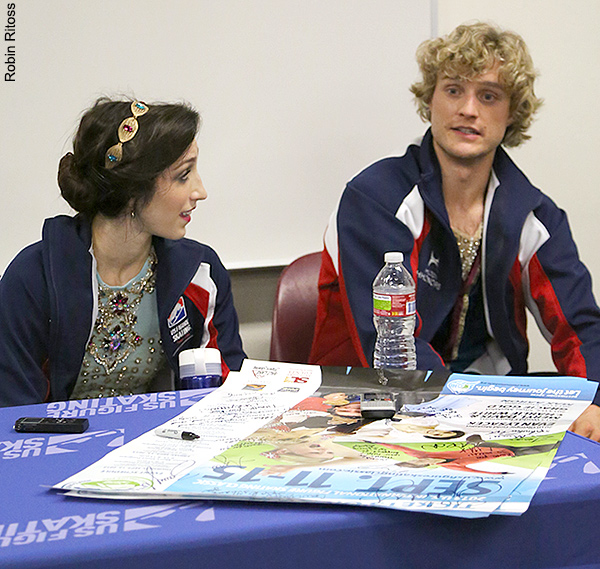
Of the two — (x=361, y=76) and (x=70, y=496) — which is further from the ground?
(x=361, y=76)

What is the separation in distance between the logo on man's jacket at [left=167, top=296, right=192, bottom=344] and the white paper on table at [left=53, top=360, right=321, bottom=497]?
0.44m

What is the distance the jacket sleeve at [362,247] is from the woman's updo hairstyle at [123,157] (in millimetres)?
419

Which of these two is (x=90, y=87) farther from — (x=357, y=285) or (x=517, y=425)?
(x=517, y=425)

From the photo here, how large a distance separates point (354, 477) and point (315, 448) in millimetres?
93

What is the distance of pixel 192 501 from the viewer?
2.30ft

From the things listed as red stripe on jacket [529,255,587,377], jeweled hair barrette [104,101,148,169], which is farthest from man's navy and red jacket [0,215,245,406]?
red stripe on jacket [529,255,587,377]

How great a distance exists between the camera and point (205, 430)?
891 mm

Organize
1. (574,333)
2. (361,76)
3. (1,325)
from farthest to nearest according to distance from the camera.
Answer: (361,76) → (574,333) → (1,325)

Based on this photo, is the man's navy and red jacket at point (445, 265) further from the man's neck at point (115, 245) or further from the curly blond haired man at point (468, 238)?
the man's neck at point (115, 245)

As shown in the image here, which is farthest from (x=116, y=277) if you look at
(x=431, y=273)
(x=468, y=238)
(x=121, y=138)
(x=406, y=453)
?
(x=406, y=453)

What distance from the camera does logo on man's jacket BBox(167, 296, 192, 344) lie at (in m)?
1.58

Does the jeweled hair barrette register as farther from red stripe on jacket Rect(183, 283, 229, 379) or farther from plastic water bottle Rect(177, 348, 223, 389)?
plastic water bottle Rect(177, 348, 223, 389)

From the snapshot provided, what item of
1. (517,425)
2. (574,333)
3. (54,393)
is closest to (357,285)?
(574,333)

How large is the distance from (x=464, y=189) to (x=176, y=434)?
47.6 inches
